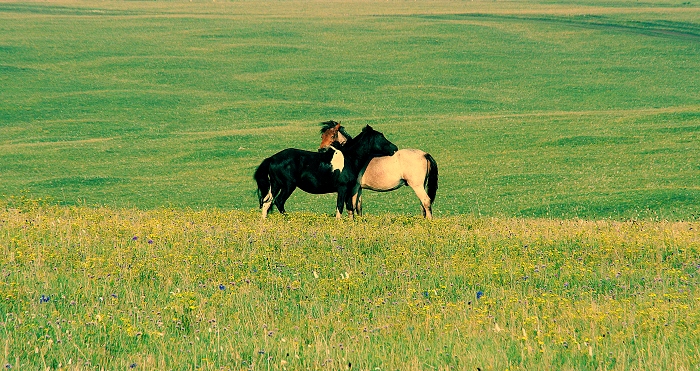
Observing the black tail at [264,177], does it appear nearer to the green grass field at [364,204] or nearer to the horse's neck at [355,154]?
the green grass field at [364,204]

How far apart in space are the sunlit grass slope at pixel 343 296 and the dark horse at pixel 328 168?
7.96 feet

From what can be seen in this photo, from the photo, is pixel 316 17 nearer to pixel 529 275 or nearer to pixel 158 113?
pixel 158 113

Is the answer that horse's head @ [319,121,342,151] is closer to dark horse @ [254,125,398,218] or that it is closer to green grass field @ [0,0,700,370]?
dark horse @ [254,125,398,218]

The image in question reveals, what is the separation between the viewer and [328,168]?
18.4 meters

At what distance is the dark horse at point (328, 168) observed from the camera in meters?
18.5

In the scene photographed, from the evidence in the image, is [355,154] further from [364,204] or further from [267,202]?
[364,204]

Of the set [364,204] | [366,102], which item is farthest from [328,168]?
[366,102]

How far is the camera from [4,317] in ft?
30.0

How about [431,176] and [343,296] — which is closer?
[343,296]

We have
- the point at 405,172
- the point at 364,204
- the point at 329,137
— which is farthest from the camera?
the point at 364,204

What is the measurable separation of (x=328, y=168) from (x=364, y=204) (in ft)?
32.0

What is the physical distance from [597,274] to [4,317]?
7128mm

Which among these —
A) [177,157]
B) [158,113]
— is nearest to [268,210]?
[177,157]

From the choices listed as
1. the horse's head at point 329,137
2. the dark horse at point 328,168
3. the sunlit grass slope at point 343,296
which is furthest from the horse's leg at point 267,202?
the sunlit grass slope at point 343,296
